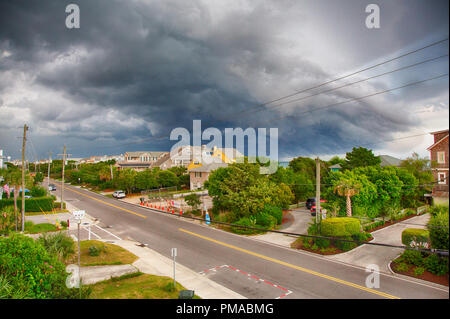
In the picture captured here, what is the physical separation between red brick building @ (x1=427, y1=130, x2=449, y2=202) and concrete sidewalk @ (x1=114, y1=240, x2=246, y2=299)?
9.60 meters

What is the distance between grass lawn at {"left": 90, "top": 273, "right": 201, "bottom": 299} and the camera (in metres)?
9.80

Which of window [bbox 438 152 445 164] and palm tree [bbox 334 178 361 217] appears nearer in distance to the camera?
window [bbox 438 152 445 164]

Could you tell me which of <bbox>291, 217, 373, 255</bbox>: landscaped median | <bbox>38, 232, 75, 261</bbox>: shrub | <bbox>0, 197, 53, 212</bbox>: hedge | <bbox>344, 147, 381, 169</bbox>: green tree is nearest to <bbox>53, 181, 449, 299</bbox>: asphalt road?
<bbox>291, 217, 373, 255</bbox>: landscaped median

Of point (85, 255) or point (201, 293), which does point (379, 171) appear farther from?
point (85, 255)

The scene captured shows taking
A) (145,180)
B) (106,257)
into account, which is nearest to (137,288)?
(106,257)

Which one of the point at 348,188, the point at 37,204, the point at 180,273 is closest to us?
the point at 180,273

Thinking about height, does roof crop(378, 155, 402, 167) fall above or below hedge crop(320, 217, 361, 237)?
above

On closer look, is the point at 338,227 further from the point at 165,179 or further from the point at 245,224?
the point at 165,179

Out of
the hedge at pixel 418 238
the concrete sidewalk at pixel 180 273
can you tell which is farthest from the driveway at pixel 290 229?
the concrete sidewalk at pixel 180 273

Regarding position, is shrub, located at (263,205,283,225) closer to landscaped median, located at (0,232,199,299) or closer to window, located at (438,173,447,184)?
landscaped median, located at (0,232,199,299)

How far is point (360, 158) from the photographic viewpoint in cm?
4381

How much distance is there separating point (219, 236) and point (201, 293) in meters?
10.6

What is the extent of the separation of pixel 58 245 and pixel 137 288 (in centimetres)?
752
